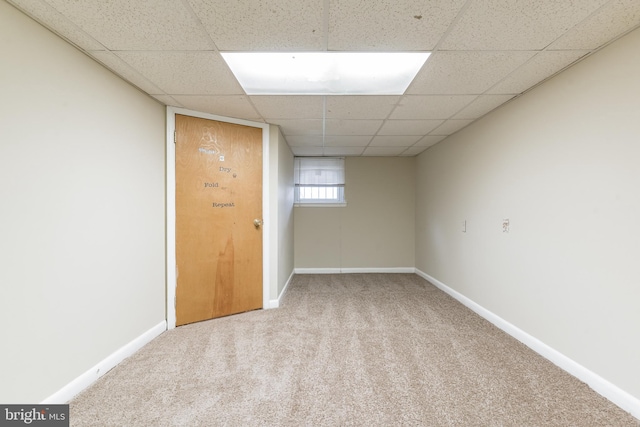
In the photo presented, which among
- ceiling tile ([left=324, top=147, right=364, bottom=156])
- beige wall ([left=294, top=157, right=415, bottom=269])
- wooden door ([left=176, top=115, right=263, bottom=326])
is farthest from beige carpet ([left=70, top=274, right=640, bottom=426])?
ceiling tile ([left=324, top=147, right=364, bottom=156])

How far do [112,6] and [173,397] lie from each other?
7.32 feet

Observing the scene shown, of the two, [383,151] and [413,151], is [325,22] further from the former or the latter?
[413,151]

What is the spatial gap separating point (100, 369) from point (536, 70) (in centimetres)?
379

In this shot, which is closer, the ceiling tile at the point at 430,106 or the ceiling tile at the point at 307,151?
the ceiling tile at the point at 430,106

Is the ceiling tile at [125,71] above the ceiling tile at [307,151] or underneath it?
underneath

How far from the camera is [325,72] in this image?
225 centimetres

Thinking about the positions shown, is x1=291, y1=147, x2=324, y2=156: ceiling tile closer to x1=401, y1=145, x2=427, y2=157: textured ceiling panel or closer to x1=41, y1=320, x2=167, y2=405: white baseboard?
x1=401, y1=145, x2=427, y2=157: textured ceiling panel

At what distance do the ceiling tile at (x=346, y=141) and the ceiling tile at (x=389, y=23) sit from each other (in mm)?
2089

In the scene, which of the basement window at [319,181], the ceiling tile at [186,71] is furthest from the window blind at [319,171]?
the ceiling tile at [186,71]

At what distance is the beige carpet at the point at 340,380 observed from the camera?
5.00 feet

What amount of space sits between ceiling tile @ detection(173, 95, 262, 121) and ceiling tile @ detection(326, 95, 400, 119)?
0.81 meters

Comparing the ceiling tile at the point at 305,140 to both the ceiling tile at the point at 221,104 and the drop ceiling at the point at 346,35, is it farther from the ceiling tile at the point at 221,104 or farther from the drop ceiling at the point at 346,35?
the drop ceiling at the point at 346,35
